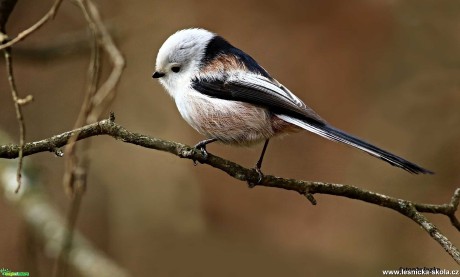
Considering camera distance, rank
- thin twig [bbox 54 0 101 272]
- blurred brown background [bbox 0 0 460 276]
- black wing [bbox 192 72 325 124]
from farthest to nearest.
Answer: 1. blurred brown background [bbox 0 0 460 276]
2. black wing [bbox 192 72 325 124]
3. thin twig [bbox 54 0 101 272]

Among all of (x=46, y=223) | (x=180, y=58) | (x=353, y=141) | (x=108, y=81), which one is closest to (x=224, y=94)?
(x=180, y=58)

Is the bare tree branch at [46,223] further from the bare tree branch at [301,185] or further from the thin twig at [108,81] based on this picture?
the thin twig at [108,81]

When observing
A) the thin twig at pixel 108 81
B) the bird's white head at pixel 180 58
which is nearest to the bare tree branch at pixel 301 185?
the thin twig at pixel 108 81

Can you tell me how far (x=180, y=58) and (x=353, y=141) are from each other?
109cm

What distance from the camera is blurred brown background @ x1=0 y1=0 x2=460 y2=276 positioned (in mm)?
4512

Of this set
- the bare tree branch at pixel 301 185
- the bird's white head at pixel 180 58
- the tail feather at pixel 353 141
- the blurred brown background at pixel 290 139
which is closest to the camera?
the bare tree branch at pixel 301 185

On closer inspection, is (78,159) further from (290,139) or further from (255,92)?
(290,139)

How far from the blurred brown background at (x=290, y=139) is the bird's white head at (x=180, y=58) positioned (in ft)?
3.61

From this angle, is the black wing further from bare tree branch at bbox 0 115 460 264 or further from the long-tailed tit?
bare tree branch at bbox 0 115 460 264

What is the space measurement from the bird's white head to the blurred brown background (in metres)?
1.10

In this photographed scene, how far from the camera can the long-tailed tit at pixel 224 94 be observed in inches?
127

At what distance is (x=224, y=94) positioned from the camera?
10.9ft

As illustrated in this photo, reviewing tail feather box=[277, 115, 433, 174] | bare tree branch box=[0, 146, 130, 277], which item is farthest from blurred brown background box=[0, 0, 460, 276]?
tail feather box=[277, 115, 433, 174]

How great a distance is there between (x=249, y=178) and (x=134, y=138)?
2.02 feet
